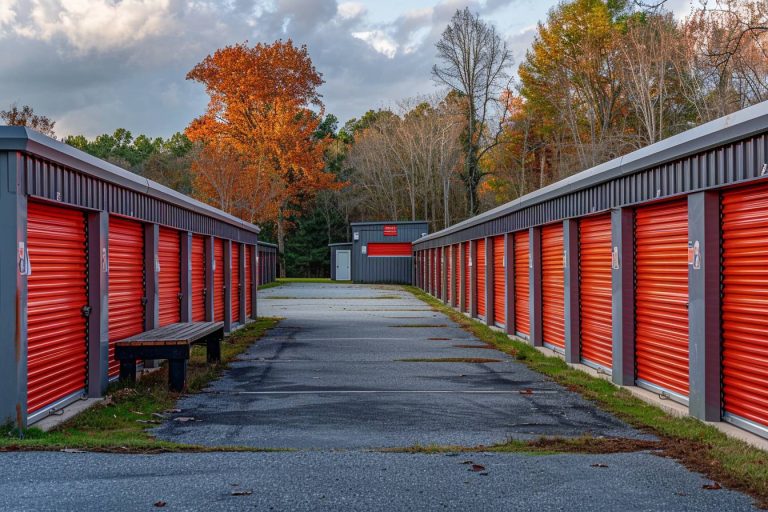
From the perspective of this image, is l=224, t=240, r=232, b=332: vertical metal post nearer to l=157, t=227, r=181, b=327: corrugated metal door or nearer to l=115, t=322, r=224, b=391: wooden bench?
l=157, t=227, r=181, b=327: corrugated metal door

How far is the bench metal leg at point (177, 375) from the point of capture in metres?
10.3

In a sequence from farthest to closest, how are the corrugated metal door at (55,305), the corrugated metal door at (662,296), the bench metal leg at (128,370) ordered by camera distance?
the bench metal leg at (128,370)
the corrugated metal door at (662,296)
the corrugated metal door at (55,305)

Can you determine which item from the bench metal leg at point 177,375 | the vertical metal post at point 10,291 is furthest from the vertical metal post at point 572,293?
the vertical metal post at point 10,291

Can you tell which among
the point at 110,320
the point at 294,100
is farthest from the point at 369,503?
the point at 294,100

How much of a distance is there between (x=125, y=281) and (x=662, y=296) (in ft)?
24.2

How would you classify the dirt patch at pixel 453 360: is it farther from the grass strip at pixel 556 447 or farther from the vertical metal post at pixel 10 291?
the vertical metal post at pixel 10 291

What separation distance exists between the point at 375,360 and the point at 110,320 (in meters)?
4.50

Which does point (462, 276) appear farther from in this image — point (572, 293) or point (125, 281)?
point (125, 281)

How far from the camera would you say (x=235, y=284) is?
21266 millimetres

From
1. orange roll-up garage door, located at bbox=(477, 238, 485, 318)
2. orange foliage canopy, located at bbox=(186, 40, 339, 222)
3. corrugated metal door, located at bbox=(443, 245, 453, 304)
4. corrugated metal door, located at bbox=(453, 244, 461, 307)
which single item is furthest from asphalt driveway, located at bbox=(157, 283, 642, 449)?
orange foliage canopy, located at bbox=(186, 40, 339, 222)

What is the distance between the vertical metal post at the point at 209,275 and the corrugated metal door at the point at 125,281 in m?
4.73

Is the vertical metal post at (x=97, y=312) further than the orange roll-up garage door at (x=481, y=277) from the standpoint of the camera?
No

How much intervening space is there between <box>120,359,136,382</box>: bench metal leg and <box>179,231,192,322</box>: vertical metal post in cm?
472

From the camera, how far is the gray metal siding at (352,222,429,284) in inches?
1991
